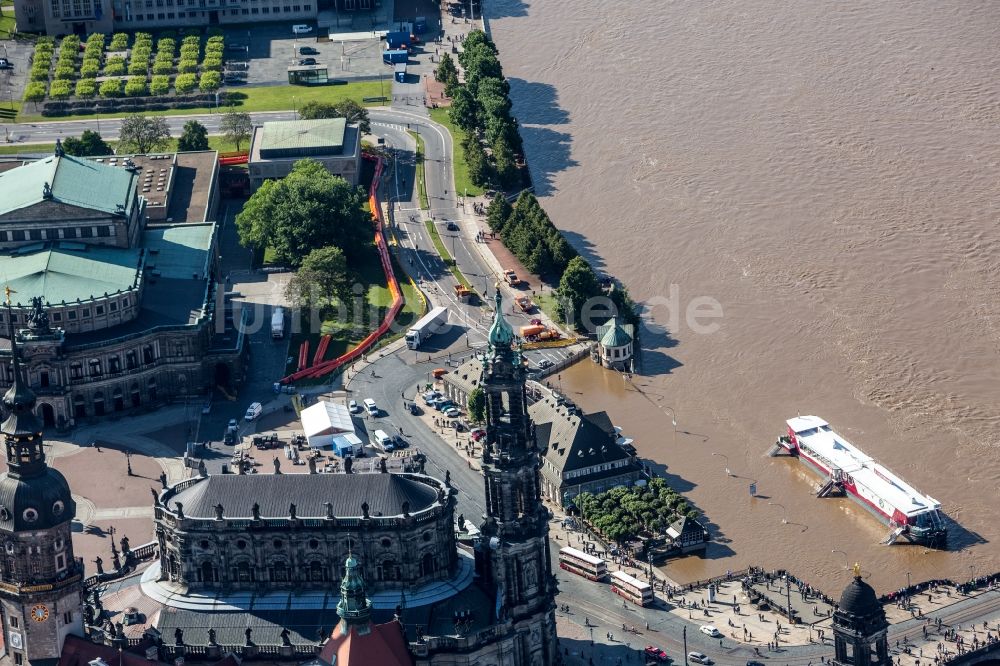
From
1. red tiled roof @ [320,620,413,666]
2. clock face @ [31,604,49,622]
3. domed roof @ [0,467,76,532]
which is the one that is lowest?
red tiled roof @ [320,620,413,666]

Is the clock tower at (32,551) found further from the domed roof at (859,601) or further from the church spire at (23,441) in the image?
the domed roof at (859,601)

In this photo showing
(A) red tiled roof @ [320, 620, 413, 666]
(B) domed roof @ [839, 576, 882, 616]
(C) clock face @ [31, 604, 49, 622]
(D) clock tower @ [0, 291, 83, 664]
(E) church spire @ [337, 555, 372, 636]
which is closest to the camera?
(D) clock tower @ [0, 291, 83, 664]

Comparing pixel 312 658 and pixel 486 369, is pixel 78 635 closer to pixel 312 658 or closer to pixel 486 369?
pixel 312 658

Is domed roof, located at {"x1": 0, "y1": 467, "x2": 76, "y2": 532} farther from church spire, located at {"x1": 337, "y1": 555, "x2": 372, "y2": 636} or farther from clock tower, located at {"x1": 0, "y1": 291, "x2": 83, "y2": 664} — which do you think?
church spire, located at {"x1": 337, "y1": 555, "x2": 372, "y2": 636}

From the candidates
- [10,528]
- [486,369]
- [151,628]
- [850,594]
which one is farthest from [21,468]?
[850,594]

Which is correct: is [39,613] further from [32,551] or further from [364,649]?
[364,649]

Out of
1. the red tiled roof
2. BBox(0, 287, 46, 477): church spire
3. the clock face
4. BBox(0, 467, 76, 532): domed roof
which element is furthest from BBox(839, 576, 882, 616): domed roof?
BBox(0, 287, 46, 477): church spire

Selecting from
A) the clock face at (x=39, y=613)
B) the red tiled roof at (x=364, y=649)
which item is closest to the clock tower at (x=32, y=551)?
the clock face at (x=39, y=613)
